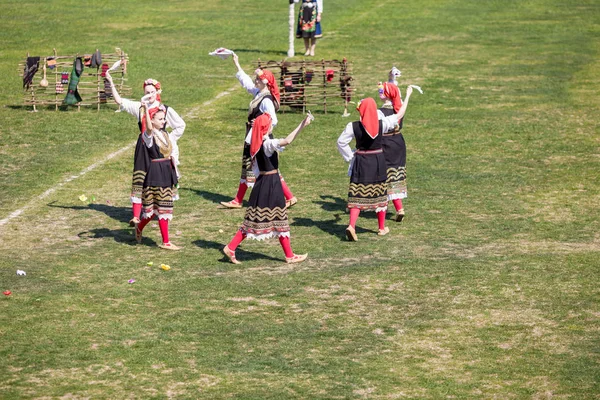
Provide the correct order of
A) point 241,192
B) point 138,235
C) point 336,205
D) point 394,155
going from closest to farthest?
point 138,235
point 394,155
point 241,192
point 336,205

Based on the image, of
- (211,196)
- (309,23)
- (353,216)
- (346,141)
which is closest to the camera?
(346,141)

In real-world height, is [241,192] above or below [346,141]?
below

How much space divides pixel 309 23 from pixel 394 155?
48.4 feet

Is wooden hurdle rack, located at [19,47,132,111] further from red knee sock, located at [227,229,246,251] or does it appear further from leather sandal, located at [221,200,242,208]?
red knee sock, located at [227,229,246,251]

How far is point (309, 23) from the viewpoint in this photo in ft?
98.1

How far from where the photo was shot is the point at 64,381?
389 inches

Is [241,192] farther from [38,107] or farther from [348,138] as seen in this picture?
[38,107]

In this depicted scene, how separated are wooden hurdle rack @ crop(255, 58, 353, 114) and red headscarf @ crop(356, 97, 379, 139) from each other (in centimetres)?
883

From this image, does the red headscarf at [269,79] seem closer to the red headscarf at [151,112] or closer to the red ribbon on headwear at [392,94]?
the red headscarf at [151,112]

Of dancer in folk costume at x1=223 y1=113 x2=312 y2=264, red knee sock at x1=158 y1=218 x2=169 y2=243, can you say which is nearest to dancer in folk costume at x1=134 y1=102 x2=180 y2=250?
red knee sock at x1=158 y1=218 x2=169 y2=243

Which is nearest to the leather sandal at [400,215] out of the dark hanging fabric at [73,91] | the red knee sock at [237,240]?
the red knee sock at [237,240]

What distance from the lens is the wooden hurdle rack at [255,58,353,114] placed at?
23.6m

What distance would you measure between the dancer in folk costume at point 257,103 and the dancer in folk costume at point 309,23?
549 inches

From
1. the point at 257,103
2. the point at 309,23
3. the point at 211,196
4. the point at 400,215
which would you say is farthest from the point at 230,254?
the point at 309,23
